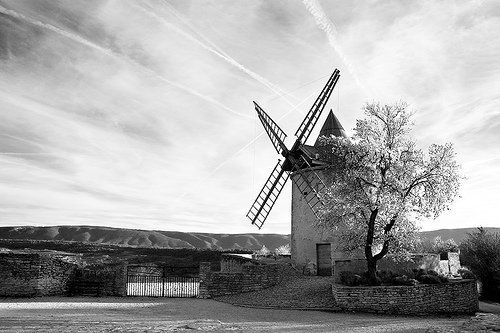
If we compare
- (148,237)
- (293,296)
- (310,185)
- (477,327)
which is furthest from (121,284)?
(148,237)

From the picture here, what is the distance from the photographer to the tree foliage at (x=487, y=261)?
25.2 metres

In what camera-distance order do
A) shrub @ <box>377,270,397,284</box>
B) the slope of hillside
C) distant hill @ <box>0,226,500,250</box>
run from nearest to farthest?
shrub @ <box>377,270,397,284</box> < distant hill @ <box>0,226,500,250</box> < the slope of hillside

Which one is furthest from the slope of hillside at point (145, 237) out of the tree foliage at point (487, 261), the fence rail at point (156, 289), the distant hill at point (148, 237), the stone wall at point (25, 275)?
the stone wall at point (25, 275)

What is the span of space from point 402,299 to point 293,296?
4.75 m

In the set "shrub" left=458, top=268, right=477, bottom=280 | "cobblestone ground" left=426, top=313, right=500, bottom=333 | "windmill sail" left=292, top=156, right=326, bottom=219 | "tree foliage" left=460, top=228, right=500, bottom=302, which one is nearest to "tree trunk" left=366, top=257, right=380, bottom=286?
"cobblestone ground" left=426, top=313, right=500, bottom=333

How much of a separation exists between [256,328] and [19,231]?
118660 millimetres

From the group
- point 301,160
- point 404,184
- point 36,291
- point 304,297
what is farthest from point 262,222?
point 36,291

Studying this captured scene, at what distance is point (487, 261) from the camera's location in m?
25.8

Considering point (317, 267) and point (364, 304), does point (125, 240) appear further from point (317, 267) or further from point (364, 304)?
point (364, 304)

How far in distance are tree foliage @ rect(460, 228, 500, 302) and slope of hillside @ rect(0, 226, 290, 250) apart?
289 ft

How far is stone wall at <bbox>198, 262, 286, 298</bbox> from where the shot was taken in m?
20.3

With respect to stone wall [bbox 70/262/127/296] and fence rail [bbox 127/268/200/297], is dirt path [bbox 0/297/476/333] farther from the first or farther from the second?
fence rail [bbox 127/268/200/297]

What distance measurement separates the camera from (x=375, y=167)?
742 inches

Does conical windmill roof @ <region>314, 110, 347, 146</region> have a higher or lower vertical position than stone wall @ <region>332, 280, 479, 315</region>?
higher
